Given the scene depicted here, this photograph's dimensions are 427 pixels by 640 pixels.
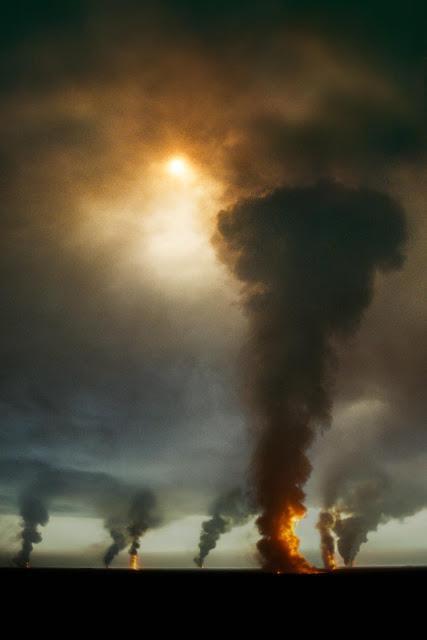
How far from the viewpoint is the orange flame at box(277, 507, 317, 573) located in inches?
3794

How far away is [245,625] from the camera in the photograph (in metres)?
30.1

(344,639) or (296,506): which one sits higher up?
(296,506)

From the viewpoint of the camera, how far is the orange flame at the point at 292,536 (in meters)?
96.4

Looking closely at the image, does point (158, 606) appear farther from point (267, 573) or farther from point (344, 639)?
point (267, 573)

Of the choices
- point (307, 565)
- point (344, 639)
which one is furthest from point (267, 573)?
point (344, 639)

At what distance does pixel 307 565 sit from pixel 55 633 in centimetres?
8786

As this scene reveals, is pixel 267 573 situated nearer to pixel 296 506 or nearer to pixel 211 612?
pixel 296 506

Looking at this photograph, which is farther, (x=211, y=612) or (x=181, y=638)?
(x=211, y=612)

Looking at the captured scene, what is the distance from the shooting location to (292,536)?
96938 millimetres

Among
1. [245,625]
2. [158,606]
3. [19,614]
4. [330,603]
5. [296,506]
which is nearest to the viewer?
[245,625]

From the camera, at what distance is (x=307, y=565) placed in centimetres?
10088

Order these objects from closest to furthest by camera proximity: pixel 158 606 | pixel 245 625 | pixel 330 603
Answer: pixel 245 625 → pixel 158 606 → pixel 330 603

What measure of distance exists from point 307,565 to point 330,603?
6177 cm

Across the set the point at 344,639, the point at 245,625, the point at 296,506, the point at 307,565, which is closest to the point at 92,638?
the point at 245,625
